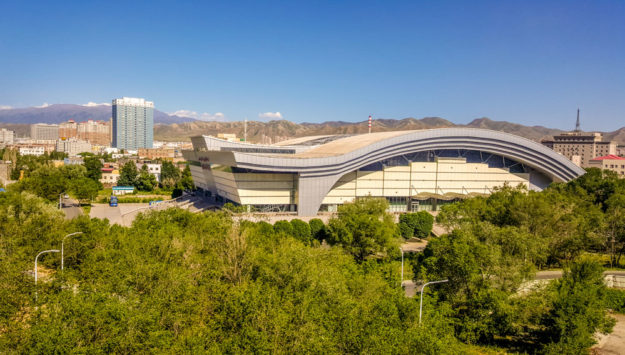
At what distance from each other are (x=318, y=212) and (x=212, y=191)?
16.0 meters

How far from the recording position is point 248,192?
43.8m

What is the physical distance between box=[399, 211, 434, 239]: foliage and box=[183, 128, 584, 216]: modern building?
10458 millimetres

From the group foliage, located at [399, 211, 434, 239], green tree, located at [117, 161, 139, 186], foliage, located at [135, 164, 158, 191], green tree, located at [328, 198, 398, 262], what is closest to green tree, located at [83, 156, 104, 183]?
green tree, located at [117, 161, 139, 186]

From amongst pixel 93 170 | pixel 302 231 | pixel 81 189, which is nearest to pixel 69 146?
pixel 93 170

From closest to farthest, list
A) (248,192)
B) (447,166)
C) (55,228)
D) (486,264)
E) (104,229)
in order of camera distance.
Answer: (486,264) → (55,228) → (104,229) → (248,192) → (447,166)

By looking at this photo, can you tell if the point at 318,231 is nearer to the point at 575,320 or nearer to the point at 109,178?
the point at 575,320

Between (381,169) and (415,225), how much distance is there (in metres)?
13.4

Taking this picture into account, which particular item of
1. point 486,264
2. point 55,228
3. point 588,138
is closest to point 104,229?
point 55,228

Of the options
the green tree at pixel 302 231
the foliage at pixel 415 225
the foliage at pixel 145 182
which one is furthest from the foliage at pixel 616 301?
the foliage at pixel 145 182

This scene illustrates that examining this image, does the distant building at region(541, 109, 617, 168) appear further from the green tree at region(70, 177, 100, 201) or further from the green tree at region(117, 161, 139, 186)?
the green tree at region(70, 177, 100, 201)

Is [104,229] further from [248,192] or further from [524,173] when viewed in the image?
[524,173]

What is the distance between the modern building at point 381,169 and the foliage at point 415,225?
34.3ft

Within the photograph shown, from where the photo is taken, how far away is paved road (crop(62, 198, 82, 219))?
45.7 meters

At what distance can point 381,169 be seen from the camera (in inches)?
1946
